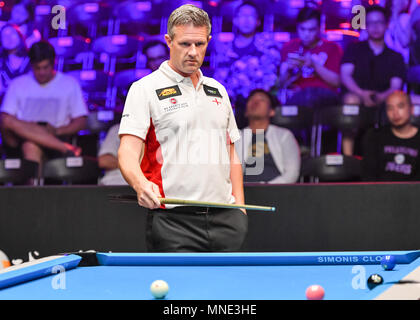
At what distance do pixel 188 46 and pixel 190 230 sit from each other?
766 millimetres

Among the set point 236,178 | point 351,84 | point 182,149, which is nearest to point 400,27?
point 351,84

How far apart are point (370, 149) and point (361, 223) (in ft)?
2.63

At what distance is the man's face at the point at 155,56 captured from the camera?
4.67 meters

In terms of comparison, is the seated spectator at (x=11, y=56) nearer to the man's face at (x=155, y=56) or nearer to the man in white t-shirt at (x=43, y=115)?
the man in white t-shirt at (x=43, y=115)

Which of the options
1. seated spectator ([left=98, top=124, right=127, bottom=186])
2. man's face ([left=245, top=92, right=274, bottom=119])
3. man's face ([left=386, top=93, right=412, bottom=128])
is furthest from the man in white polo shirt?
man's face ([left=386, top=93, right=412, bottom=128])

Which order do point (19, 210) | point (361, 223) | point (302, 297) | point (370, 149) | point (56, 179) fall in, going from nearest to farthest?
1. point (302, 297)
2. point (361, 223)
3. point (19, 210)
4. point (370, 149)
5. point (56, 179)

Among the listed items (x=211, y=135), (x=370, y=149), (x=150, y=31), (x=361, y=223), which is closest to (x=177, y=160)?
(x=211, y=135)

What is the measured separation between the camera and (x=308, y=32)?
15.2 feet

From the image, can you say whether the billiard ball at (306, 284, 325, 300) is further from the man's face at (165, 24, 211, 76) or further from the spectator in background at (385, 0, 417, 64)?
the spectator in background at (385, 0, 417, 64)

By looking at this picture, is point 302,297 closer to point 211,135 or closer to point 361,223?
point 211,135

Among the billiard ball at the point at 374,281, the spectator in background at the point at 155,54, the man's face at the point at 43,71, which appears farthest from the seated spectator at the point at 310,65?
the billiard ball at the point at 374,281

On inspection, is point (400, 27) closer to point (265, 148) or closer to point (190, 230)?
point (265, 148)

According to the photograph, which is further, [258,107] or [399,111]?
[258,107]

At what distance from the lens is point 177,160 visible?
2398 mm
